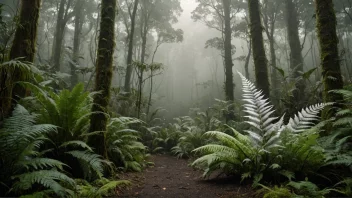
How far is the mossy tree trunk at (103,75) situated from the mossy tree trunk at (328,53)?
4.18m

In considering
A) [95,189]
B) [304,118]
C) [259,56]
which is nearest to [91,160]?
[95,189]

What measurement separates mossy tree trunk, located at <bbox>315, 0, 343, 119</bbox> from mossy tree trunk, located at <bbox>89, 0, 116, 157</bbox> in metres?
4.18

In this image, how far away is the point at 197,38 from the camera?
53406 mm

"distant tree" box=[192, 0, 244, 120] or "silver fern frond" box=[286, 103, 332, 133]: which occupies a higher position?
"distant tree" box=[192, 0, 244, 120]

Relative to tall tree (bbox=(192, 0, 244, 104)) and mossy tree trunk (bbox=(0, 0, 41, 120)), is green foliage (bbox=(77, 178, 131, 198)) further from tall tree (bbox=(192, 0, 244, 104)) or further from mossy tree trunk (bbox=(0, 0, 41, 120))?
tall tree (bbox=(192, 0, 244, 104))

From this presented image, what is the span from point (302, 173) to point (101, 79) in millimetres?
3739

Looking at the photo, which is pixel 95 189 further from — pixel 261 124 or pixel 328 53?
pixel 328 53

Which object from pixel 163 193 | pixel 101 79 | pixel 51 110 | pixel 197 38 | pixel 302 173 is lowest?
pixel 163 193

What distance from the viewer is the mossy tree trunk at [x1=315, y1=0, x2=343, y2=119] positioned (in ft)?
13.3

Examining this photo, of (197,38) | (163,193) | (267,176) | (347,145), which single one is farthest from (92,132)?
(197,38)

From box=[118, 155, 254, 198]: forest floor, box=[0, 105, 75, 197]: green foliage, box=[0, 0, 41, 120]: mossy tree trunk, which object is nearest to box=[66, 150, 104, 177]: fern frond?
box=[0, 105, 75, 197]: green foliage

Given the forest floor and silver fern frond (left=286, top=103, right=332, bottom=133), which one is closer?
the forest floor

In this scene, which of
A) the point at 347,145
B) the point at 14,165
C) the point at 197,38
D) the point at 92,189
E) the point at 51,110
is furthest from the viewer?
the point at 197,38

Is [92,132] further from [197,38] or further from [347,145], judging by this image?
[197,38]
